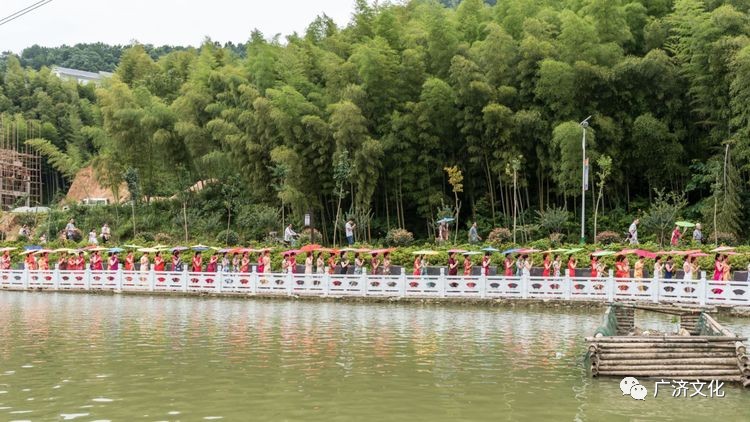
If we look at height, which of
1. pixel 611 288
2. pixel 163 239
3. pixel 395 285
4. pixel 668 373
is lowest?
pixel 668 373

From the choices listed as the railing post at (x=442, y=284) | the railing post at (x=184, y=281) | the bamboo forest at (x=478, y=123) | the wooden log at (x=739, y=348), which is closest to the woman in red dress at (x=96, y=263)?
the railing post at (x=184, y=281)

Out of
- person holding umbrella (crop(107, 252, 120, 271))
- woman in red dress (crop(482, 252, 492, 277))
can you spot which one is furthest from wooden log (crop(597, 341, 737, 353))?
person holding umbrella (crop(107, 252, 120, 271))

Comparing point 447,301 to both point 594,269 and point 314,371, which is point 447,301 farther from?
point 314,371

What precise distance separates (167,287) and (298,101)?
10104 mm

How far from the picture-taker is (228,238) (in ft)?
111

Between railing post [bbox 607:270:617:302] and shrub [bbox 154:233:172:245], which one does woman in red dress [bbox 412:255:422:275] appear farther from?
shrub [bbox 154:233:172:245]

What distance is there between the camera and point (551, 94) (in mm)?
27734

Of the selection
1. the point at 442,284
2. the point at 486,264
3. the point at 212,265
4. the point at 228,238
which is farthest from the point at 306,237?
the point at 442,284

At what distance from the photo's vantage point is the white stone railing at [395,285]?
Answer: 18.6 metres

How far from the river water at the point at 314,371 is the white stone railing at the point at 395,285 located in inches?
71.5

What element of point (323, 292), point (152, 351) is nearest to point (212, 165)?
point (323, 292)

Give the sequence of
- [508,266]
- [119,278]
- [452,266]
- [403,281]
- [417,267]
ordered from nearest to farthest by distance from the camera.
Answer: [403,281]
[508,266]
[452,266]
[417,267]
[119,278]

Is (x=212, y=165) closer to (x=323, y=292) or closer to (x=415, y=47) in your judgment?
(x=415, y=47)

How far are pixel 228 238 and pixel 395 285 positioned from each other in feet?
45.5
